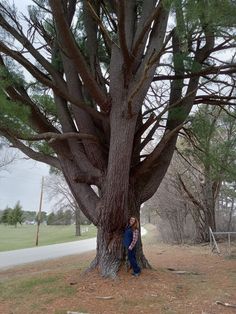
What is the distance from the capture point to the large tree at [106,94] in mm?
7203

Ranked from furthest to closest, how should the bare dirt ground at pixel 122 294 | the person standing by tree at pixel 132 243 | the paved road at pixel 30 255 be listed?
1. the paved road at pixel 30 255
2. the person standing by tree at pixel 132 243
3. the bare dirt ground at pixel 122 294

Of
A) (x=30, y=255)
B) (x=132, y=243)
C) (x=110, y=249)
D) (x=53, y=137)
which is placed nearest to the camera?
(x=53, y=137)

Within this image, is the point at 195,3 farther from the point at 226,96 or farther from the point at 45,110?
the point at 45,110

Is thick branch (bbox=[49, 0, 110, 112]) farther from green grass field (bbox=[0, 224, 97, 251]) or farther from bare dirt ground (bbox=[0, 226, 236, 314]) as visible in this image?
green grass field (bbox=[0, 224, 97, 251])

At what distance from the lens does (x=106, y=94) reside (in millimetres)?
8273

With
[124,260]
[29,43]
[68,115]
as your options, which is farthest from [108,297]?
[29,43]

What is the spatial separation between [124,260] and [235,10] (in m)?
4.84

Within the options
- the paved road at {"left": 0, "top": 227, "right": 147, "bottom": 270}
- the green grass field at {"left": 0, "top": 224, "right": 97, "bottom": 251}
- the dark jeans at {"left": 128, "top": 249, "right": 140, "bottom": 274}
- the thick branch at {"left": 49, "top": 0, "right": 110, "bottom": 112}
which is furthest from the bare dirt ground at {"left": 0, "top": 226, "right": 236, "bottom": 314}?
the green grass field at {"left": 0, "top": 224, "right": 97, "bottom": 251}

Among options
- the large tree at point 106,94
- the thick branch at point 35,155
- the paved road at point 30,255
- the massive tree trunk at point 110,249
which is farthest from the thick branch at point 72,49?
the paved road at point 30,255

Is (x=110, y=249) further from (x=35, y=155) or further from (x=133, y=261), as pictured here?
(x=35, y=155)

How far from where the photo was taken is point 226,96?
9.32 metres

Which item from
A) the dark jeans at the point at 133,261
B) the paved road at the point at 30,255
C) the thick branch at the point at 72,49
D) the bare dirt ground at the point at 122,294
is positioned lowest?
the bare dirt ground at the point at 122,294

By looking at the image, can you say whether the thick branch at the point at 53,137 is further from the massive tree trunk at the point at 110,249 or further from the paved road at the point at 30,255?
the paved road at the point at 30,255

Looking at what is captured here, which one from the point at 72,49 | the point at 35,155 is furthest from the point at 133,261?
the point at 72,49
